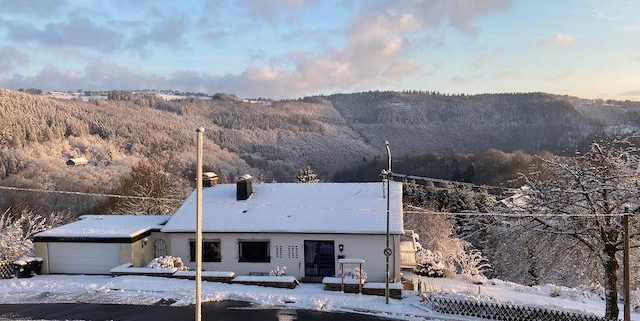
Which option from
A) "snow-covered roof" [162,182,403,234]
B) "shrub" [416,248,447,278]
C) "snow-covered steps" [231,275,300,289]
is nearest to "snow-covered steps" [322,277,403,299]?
"snow-covered steps" [231,275,300,289]

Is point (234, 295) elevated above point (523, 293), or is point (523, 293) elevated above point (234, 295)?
point (234, 295)

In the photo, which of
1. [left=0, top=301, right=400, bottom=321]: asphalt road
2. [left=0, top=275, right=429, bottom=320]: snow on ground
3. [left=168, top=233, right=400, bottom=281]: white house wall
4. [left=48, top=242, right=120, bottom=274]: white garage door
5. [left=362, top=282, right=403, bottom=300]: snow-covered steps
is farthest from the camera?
[left=48, top=242, right=120, bottom=274]: white garage door

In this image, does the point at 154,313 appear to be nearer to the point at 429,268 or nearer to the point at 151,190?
the point at 429,268

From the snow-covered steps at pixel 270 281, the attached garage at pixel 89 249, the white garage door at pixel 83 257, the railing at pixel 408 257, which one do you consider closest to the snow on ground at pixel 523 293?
the railing at pixel 408 257

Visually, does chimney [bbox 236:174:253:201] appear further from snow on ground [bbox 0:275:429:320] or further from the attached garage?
snow on ground [bbox 0:275:429:320]

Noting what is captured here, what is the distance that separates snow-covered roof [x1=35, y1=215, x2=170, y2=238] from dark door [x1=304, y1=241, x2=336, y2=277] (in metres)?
7.83

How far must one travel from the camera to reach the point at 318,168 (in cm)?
12838

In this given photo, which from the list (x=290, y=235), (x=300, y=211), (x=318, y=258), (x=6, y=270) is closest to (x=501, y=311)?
(x=318, y=258)

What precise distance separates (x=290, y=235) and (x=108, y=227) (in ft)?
31.0

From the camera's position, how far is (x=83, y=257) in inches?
962

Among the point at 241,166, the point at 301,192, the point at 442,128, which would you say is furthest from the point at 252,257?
the point at 442,128

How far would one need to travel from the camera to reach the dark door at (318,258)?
2367 cm

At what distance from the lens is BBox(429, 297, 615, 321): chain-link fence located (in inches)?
686

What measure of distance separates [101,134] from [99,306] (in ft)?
336
